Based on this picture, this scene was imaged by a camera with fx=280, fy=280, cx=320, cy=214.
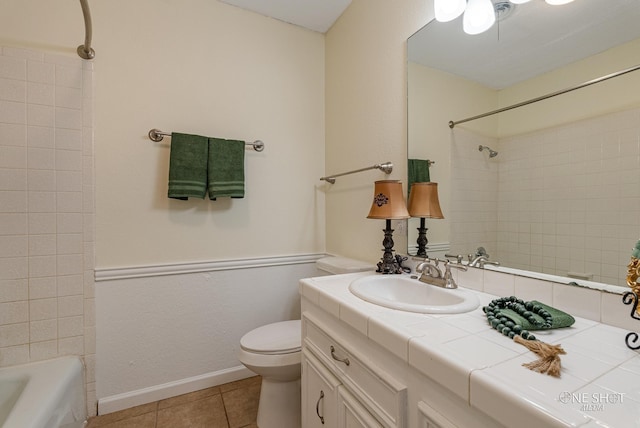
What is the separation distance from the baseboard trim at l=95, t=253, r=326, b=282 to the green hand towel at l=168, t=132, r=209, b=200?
410mm

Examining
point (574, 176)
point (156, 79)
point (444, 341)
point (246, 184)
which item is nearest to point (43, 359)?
point (246, 184)

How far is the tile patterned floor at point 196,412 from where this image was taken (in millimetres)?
1415

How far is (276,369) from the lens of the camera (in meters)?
1.27

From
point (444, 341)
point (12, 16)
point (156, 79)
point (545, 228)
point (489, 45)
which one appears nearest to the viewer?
point (444, 341)

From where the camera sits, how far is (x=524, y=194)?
3.14ft

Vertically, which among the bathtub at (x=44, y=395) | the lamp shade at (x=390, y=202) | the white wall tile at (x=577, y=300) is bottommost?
the bathtub at (x=44, y=395)

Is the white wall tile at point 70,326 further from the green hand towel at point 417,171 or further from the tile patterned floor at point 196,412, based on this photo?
the green hand towel at point 417,171

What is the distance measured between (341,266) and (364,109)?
3.07 feet

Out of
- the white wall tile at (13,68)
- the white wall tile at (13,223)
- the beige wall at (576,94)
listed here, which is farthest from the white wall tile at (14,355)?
the beige wall at (576,94)

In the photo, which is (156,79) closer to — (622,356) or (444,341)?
(444,341)

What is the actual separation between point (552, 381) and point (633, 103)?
29.3 inches

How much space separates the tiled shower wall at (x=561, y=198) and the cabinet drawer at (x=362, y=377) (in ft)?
2.02

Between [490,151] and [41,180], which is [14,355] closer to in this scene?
[41,180]

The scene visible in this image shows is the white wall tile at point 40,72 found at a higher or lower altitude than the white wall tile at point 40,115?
higher
